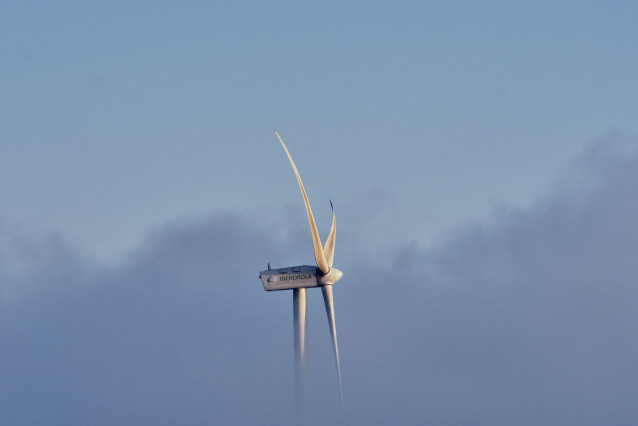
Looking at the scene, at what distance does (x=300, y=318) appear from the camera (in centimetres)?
14875

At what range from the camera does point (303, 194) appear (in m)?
133

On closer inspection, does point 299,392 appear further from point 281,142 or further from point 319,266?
point 281,142

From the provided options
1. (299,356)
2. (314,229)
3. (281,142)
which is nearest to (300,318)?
(299,356)

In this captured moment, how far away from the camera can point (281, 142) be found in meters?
131

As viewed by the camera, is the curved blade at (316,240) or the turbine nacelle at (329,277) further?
the turbine nacelle at (329,277)

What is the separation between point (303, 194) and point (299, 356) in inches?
899

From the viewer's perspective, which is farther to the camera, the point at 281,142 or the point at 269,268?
the point at 269,268

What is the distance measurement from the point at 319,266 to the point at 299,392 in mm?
13983

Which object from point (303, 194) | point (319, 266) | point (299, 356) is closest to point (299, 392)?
point (299, 356)

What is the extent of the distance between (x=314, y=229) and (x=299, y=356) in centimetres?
1722

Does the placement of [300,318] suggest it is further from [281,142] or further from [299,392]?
[281,142]

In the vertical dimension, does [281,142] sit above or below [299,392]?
above

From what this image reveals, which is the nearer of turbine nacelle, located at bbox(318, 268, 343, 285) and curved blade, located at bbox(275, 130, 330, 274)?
curved blade, located at bbox(275, 130, 330, 274)

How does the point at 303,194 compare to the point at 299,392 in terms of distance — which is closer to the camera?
the point at 303,194
